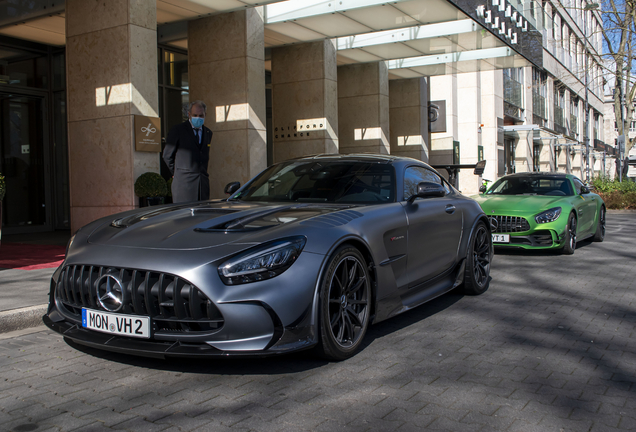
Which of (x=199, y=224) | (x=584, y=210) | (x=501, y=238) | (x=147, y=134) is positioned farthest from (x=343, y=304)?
(x=584, y=210)

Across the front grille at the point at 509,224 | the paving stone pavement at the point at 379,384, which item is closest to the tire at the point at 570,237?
the front grille at the point at 509,224

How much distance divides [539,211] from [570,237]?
0.78 meters

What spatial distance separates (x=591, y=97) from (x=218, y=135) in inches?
2342

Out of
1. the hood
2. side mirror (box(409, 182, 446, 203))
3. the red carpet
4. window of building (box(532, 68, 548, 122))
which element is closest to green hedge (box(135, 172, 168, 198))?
the red carpet

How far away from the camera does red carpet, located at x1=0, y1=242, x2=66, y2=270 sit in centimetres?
760

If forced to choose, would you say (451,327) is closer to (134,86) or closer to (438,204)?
(438,204)

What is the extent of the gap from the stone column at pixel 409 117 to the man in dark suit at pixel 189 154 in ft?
47.9

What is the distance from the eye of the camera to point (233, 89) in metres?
12.8

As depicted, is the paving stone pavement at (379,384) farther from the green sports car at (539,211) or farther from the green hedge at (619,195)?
the green hedge at (619,195)

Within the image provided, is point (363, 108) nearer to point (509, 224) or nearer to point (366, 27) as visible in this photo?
point (366, 27)

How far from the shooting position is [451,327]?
4719 mm

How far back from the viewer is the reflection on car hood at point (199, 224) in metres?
3.49

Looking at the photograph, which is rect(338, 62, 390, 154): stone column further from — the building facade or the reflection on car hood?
the reflection on car hood

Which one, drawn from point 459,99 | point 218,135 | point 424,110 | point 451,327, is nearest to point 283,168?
point 451,327
